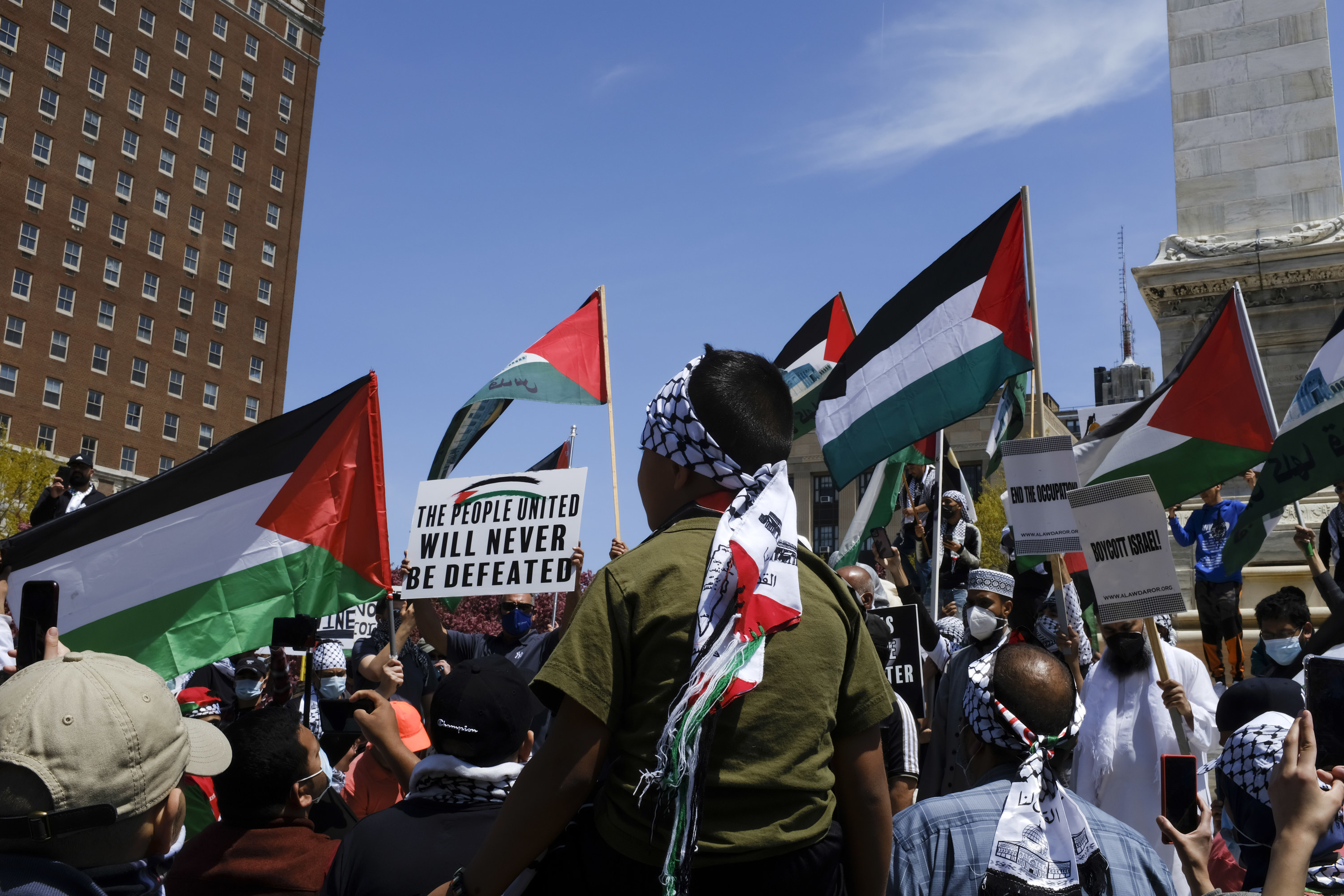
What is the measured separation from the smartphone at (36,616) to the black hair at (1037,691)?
10.4ft

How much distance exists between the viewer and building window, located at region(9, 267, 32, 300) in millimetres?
65438

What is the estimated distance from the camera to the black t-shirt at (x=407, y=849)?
3.01 m

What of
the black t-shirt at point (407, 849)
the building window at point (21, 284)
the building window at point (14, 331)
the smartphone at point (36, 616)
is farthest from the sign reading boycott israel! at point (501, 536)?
the building window at point (21, 284)

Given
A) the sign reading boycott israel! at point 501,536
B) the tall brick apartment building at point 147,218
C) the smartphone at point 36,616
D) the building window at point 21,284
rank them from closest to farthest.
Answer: the smartphone at point 36,616 → the sign reading boycott israel! at point 501,536 → the building window at point 21,284 → the tall brick apartment building at point 147,218

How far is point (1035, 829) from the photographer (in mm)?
3062

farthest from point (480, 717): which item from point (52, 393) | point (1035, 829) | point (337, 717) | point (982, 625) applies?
point (52, 393)

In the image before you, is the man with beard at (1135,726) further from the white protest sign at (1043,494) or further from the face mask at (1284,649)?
the face mask at (1284,649)

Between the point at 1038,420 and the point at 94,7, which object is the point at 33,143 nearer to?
the point at 94,7

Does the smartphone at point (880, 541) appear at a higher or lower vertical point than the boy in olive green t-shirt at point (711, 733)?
higher

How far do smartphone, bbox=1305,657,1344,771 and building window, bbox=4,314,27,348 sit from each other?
2834 inches

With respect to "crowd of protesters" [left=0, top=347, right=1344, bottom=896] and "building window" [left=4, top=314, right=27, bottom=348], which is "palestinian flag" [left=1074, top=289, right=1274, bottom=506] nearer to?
"crowd of protesters" [left=0, top=347, right=1344, bottom=896]

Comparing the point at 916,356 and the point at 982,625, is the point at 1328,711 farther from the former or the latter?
the point at 916,356

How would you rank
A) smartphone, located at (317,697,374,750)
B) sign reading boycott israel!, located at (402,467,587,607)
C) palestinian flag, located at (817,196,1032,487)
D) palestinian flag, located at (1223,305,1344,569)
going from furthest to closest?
palestinian flag, located at (817,196,1032,487) → sign reading boycott israel!, located at (402,467,587,607) → palestinian flag, located at (1223,305,1344,569) → smartphone, located at (317,697,374,750)

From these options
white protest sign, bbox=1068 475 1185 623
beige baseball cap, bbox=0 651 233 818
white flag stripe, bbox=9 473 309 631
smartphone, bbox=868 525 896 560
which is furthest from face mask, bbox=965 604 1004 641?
beige baseball cap, bbox=0 651 233 818
